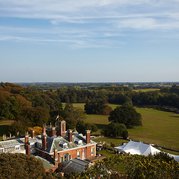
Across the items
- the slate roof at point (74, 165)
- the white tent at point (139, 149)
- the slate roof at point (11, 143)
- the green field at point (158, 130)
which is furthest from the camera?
the green field at point (158, 130)

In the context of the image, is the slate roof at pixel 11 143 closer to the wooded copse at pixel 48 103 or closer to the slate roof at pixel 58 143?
the slate roof at pixel 58 143

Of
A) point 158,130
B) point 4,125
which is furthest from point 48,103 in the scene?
point 158,130

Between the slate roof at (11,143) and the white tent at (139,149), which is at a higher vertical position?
the slate roof at (11,143)

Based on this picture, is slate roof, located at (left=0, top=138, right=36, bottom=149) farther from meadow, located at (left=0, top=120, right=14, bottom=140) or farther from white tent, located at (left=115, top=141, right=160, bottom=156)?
meadow, located at (left=0, top=120, right=14, bottom=140)

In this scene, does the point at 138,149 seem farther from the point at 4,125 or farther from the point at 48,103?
the point at 48,103

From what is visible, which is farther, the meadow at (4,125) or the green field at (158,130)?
the meadow at (4,125)

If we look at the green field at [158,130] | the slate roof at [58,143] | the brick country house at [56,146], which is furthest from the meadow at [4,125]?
the slate roof at [58,143]

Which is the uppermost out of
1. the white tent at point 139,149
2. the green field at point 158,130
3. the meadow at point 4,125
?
the white tent at point 139,149

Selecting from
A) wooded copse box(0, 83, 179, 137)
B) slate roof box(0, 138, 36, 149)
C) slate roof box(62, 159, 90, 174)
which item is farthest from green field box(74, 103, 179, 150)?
slate roof box(0, 138, 36, 149)

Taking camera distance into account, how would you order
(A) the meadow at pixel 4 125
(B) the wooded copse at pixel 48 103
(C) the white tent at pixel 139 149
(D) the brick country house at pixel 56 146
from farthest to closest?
(B) the wooded copse at pixel 48 103
(A) the meadow at pixel 4 125
(C) the white tent at pixel 139 149
(D) the brick country house at pixel 56 146
